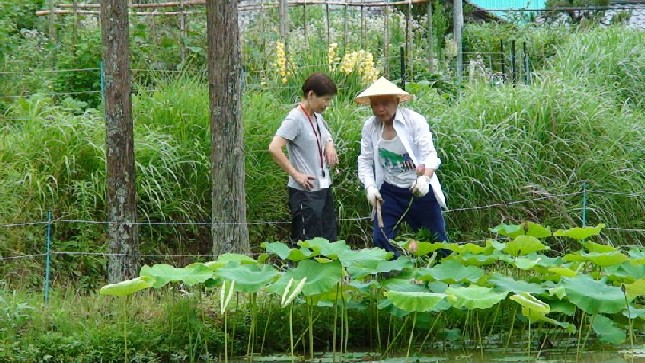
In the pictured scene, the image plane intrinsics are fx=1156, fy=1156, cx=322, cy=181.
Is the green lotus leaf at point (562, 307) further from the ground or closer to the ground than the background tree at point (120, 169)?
closer to the ground

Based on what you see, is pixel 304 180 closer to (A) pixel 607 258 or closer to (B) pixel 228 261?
(B) pixel 228 261

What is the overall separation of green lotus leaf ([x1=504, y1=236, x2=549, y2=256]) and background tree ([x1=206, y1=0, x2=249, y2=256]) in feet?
7.27

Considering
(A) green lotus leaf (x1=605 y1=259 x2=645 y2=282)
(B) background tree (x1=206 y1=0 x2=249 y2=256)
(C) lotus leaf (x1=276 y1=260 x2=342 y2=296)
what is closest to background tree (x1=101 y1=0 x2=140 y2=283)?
Answer: (B) background tree (x1=206 y1=0 x2=249 y2=256)

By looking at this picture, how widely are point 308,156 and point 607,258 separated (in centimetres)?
233

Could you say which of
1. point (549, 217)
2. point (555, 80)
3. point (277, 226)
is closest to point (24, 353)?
point (277, 226)

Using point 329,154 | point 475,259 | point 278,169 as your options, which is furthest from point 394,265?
point 278,169

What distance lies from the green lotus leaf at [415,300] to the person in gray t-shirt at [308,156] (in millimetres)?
1875

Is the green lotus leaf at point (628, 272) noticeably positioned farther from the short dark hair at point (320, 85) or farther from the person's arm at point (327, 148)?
the short dark hair at point (320, 85)

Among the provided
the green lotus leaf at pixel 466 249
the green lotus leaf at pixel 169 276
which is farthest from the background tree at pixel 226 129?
the green lotus leaf at pixel 466 249

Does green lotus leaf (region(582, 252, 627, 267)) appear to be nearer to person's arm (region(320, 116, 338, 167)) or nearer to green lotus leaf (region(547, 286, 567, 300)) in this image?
green lotus leaf (region(547, 286, 567, 300))

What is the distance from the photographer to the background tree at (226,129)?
866 cm

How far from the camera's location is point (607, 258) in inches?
290

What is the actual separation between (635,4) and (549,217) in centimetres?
1355

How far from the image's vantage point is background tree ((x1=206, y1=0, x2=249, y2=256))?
341 inches
